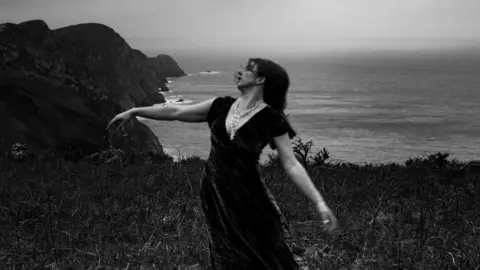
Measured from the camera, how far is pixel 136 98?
10725 cm

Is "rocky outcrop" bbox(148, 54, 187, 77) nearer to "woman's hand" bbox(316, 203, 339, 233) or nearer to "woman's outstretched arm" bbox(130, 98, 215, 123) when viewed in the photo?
"woman's outstretched arm" bbox(130, 98, 215, 123)

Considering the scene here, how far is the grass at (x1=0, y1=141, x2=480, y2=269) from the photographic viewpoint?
621 centimetres

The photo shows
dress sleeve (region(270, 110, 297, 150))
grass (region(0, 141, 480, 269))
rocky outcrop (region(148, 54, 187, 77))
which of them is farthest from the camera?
rocky outcrop (region(148, 54, 187, 77))

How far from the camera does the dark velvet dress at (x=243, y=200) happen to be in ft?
12.7

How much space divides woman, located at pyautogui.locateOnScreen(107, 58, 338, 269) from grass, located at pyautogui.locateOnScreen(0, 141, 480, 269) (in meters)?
1.43

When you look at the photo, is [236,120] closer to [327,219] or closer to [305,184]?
[305,184]

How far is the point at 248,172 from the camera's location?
393cm

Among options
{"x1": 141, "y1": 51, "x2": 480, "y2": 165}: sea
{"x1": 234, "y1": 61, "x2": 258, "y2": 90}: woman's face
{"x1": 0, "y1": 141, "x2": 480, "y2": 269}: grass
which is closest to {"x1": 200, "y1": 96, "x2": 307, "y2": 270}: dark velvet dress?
{"x1": 234, "y1": 61, "x2": 258, "y2": 90}: woman's face

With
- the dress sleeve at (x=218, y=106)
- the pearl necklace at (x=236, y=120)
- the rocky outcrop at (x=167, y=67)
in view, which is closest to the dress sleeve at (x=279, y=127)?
the pearl necklace at (x=236, y=120)

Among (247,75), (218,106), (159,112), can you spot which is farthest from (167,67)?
(247,75)

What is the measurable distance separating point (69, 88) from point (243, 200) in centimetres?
2187

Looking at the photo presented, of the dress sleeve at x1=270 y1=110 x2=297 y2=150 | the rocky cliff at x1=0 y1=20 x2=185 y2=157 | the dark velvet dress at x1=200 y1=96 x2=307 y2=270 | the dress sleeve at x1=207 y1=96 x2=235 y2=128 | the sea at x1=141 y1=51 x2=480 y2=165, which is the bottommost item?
the sea at x1=141 y1=51 x2=480 y2=165

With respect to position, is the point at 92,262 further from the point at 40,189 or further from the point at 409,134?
the point at 409,134

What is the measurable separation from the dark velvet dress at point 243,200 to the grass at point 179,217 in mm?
1421
